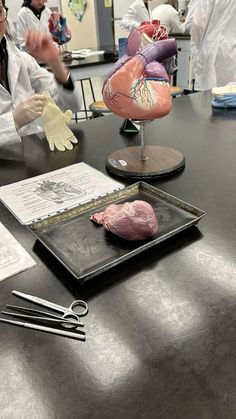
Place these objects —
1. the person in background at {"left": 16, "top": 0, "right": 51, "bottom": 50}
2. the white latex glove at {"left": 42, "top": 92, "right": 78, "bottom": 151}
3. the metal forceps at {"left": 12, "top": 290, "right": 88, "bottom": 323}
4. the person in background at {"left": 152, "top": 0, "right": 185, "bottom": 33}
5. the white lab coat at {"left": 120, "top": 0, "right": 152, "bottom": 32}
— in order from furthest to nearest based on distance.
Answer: the person in background at {"left": 152, "top": 0, "right": 185, "bottom": 33} → the white lab coat at {"left": 120, "top": 0, "right": 152, "bottom": 32} → the person in background at {"left": 16, "top": 0, "right": 51, "bottom": 50} → the white latex glove at {"left": 42, "top": 92, "right": 78, "bottom": 151} → the metal forceps at {"left": 12, "top": 290, "right": 88, "bottom": 323}

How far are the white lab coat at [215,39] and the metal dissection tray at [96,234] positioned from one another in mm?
2044

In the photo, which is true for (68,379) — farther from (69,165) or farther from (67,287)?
(69,165)

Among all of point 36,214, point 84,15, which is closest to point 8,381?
point 36,214

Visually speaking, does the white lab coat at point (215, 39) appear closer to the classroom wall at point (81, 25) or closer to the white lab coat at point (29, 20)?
the white lab coat at point (29, 20)

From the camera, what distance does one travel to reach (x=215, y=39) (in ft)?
8.19

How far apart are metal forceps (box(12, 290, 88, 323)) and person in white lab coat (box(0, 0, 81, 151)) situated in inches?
29.0

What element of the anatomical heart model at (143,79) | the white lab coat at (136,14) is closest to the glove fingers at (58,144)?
the anatomical heart model at (143,79)

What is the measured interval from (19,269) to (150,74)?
21.6 inches

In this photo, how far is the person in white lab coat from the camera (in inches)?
44.3

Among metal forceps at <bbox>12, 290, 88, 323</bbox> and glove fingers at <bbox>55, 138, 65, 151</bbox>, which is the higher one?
glove fingers at <bbox>55, 138, 65, 151</bbox>

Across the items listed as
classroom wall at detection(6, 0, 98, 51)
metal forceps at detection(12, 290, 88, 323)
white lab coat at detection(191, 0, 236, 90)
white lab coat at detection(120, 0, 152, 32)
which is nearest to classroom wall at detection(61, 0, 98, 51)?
classroom wall at detection(6, 0, 98, 51)

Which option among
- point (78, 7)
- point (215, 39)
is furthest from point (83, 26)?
point (215, 39)

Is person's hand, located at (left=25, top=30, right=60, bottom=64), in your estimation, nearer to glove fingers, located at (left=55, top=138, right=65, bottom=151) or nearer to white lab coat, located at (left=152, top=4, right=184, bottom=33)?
glove fingers, located at (left=55, top=138, right=65, bottom=151)

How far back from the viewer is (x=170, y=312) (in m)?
0.50
